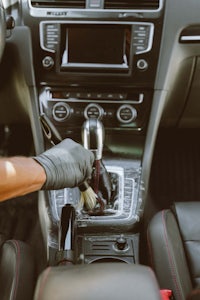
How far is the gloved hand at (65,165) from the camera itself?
3.83ft

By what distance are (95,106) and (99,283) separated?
3.07 feet

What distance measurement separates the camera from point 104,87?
1.76 m

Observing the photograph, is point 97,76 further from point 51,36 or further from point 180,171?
point 180,171

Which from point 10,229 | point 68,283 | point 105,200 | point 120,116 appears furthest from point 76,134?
point 68,283

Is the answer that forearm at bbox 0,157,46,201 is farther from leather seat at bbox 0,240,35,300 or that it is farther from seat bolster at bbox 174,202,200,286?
seat bolster at bbox 174,202,200,286

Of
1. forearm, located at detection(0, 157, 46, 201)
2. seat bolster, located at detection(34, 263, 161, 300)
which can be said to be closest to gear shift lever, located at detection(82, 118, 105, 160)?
forearm, located at detection(0, 157, 46, 201)

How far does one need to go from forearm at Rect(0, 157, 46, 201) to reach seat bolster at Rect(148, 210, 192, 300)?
0.46 meters

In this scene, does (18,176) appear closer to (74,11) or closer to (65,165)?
(65,165)

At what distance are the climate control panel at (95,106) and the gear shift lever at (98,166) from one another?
14cm

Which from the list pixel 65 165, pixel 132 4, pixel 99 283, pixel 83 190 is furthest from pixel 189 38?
pixel 99 283

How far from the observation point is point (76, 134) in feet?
6.01

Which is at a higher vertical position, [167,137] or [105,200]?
[105,200]

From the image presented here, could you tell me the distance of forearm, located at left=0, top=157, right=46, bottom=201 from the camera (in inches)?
38.8

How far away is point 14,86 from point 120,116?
411 mm
